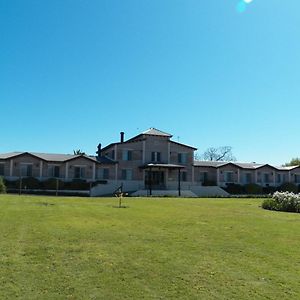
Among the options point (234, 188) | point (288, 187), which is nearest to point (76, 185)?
point (234, 188)

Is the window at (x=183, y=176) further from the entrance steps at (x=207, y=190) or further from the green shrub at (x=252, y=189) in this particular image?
the green shrub at (x=252, y=189)

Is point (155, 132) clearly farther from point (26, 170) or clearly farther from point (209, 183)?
point (26, 170)

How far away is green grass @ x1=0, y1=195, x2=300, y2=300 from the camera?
600 centimetres

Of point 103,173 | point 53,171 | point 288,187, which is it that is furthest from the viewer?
point 288,187

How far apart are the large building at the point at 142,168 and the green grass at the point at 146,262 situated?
36.2m

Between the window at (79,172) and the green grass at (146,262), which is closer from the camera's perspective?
the green grass at (146,262)

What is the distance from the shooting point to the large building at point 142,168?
48.1 metres

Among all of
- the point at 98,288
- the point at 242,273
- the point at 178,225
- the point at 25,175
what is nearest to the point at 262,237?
the point at 178,225

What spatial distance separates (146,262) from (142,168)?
4590 centimetres

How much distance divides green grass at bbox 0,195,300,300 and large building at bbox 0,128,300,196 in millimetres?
36187

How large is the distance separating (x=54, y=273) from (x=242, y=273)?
3.27 meters

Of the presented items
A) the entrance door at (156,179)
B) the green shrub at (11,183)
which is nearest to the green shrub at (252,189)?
the entrance door at (156,179)

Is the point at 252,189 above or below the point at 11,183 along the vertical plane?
below

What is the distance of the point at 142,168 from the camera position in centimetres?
5353
